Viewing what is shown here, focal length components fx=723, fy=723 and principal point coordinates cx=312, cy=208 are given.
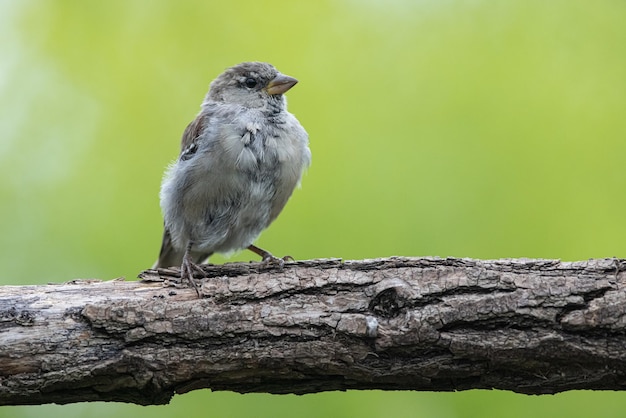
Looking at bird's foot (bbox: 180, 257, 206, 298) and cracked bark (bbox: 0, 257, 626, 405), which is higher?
bird's foot (bbox: 180, 257, 206, 298)

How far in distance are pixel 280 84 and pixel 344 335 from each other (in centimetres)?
241

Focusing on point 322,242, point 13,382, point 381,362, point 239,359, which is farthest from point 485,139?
point 13,382

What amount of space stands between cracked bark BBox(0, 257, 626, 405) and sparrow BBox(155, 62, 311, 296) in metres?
1.15

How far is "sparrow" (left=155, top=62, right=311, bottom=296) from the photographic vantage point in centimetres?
509

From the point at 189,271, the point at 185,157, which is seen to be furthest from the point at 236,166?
the point at 189,271

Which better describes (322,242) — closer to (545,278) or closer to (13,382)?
(545,278)

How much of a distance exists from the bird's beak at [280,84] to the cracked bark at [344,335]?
1.86 metres

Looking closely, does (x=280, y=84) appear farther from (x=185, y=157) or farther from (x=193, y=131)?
(x=185, y=157)

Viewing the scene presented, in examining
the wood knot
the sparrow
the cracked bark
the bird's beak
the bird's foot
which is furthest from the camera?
the bird's beak

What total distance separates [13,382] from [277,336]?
1.32 m

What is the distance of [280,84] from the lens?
17.7ft

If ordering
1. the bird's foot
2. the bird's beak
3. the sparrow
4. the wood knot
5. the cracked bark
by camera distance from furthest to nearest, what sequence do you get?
the bird's beak
the sparrow
the bird's foot
the wood knot
the cracked bark

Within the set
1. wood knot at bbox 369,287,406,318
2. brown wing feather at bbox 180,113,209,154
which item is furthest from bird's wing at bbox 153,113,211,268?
wood knot at bbox 369,287,406,318

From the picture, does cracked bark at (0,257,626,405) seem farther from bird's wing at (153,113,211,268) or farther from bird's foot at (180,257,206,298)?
bird's wing at (153,113,211,268)
